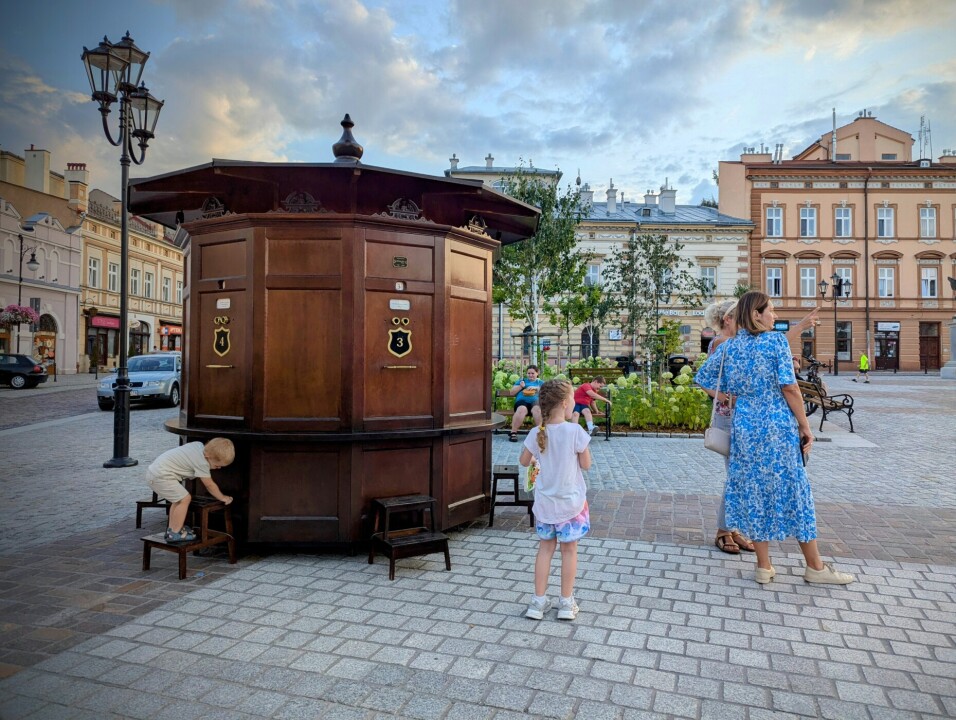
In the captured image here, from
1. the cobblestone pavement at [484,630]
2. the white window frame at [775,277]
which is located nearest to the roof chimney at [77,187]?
the cobblestone pavement at [484,630]

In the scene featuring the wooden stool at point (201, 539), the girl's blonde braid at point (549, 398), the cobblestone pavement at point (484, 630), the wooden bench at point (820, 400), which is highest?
the girl's blonde braid at point (549, 398)

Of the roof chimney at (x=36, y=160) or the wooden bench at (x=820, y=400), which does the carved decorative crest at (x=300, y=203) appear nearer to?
the roof chimney at (x=36, y=160)

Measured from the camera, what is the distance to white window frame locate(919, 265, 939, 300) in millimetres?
46281

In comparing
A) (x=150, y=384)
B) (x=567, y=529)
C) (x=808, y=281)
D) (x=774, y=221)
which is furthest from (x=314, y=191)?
(x=808, y=281)

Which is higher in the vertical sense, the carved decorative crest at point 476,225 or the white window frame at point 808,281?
the white window frame at point 808,281

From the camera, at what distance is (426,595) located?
14.4 feet

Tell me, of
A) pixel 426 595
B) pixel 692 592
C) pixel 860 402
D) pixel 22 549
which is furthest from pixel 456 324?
pixel 860 402

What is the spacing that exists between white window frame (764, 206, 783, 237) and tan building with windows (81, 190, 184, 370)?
1598 inches

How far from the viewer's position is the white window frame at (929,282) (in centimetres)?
4628

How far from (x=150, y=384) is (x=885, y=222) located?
4916 cm

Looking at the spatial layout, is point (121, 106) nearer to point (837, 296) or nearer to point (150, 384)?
point (150, 384)

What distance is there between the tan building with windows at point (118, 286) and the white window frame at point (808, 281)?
4249cm

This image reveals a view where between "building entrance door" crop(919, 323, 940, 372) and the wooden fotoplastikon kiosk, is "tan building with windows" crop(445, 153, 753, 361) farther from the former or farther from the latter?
the wooden fotoplastikon kiosk

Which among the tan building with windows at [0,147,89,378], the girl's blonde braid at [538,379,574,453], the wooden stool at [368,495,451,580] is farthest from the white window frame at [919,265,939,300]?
the tan building with windows at [0,147,89,378]
